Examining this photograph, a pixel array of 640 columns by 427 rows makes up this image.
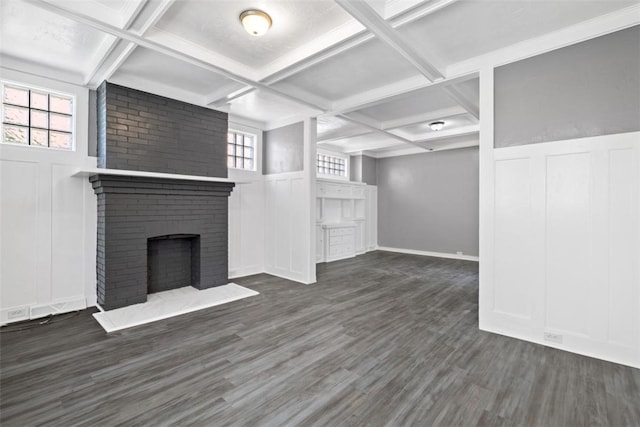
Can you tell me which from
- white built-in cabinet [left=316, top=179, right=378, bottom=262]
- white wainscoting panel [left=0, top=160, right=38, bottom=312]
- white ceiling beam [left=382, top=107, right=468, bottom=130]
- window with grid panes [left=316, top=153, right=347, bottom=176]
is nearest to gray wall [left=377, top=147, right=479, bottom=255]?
white built-in cabinet [left=316, top=179, right=378, bottom=262]

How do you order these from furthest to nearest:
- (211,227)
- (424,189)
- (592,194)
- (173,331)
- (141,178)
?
(424,189)
(211,227)
(141,178)
(173,331)
(592,194)

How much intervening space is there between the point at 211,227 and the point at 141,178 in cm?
129

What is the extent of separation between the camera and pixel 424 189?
8445mm

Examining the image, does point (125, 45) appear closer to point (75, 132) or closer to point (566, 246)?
point (75, 132)

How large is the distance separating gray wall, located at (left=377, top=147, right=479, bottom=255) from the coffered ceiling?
11.4 ft

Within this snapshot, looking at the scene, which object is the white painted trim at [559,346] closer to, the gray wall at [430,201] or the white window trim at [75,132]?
the gray wall at [430,201]

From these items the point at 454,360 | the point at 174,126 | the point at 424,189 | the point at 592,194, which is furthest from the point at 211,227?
the point at 424,189

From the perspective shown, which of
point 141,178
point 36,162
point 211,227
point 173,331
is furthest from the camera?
point 211,227

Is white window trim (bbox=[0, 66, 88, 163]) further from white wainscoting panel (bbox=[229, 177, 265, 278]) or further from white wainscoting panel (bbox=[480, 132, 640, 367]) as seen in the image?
white wainscoting panel (bbox=[480, 132, 640, 367])

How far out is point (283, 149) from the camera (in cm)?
567

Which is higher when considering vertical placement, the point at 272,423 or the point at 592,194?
the point at 592,194

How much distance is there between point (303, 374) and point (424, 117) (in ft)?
15.9

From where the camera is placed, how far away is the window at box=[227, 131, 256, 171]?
5.62 m

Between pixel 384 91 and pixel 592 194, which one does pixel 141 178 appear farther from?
pixel 592 194
